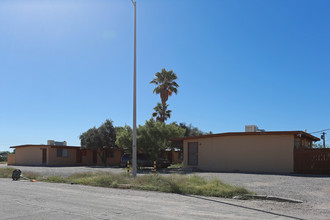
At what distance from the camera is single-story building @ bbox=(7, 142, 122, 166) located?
1564 inches

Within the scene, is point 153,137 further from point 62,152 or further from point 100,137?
point 62,152

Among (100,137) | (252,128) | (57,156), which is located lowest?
(57,156)

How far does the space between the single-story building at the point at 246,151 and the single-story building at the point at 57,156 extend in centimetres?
1705

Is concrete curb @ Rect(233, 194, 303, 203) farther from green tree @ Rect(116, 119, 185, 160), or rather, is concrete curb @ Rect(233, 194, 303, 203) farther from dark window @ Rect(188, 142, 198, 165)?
green tree @ Rect(116, 119, 185, 160)

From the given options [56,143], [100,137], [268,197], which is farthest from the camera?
[56,143]

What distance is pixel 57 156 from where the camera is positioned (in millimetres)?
40312

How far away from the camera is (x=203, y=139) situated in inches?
1057

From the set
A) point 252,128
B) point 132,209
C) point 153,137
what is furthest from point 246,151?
point 132,209

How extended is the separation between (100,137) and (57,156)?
6.87 meters

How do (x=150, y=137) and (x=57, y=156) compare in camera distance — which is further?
(x=57, y=156)

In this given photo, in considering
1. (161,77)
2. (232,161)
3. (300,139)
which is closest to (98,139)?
(161,77)

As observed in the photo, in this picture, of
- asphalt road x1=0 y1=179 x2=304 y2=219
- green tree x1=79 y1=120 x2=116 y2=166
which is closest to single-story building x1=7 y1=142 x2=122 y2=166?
green tree x1=79 y1=120 x2=116 y2=166

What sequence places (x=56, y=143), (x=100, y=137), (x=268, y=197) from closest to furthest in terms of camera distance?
(x=268, y=197) < (x=100, y=137) < (x=56, y=143)

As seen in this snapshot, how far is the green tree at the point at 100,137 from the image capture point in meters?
38.5
